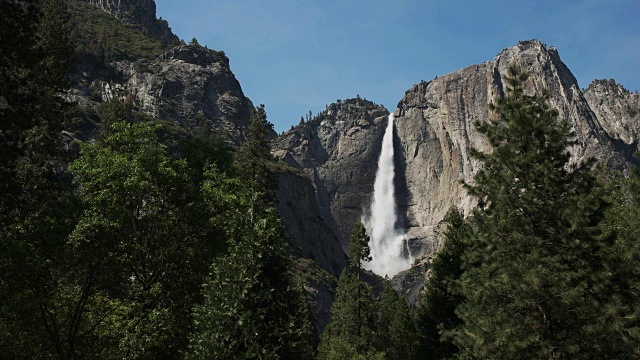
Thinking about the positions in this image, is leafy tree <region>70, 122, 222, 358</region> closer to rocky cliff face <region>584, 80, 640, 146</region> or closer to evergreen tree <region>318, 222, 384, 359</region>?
evergreen tree <region>318, 222, 384, 359</region>

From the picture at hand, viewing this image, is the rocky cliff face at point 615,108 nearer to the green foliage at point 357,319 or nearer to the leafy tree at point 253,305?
the green foliage at point 357,319

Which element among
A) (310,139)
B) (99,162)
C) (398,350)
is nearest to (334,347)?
(398,350)

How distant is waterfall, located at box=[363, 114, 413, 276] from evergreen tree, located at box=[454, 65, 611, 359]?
148547mm

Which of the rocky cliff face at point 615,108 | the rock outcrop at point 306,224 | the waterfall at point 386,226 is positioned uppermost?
the rocky cliff face at point 615,108

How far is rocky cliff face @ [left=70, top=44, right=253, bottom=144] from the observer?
115 meters

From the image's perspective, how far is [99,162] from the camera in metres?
18.2

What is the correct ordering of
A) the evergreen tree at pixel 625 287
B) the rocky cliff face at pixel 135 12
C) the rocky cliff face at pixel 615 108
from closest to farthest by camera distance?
1. the evergreen tree at pixel 625 287
2. the rocky cliff face at pixel 615 108
3. the rocky cliff face at pixel 135 12

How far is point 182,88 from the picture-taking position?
417ft

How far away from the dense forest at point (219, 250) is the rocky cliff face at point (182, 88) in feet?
303

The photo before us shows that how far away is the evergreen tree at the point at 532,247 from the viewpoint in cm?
1131

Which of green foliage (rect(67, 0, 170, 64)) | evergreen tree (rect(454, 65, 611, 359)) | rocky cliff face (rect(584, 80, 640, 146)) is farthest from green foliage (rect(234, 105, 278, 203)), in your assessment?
rocky cliff face (rect(584, 80, 640, 146))

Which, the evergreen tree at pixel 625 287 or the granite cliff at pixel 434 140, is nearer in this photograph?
the evergreen tree at pixel 625 287

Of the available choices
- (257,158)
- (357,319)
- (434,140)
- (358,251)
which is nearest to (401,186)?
(434,140)

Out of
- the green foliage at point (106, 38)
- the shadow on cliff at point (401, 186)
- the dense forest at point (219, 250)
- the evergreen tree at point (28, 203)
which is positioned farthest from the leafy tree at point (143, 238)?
the shadow on cliff at point (401, 186)
